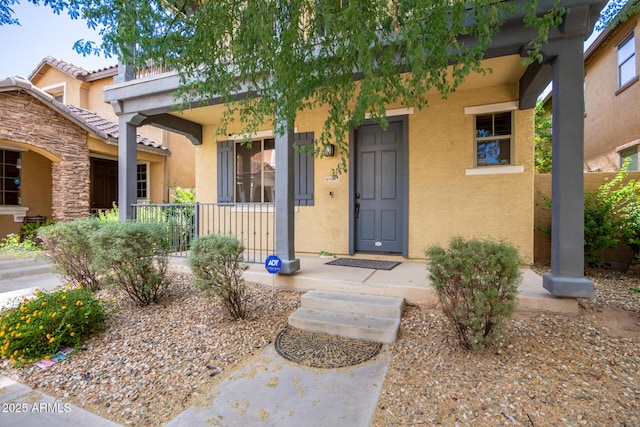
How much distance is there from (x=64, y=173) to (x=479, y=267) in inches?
378

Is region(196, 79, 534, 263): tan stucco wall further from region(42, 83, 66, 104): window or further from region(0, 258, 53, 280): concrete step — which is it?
region(42, 83, 66, 104): window

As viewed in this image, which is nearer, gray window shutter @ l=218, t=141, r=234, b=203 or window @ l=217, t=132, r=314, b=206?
window @ l=217, t=132, r=314, b=206

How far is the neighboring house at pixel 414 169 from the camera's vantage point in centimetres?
433

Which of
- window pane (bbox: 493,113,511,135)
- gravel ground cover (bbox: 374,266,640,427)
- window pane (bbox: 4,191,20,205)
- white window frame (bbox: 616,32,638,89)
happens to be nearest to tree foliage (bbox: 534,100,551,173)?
white window frame (bbox: 616,32,638,89)

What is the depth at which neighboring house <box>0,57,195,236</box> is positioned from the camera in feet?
23.9

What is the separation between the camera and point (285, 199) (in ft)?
14.0

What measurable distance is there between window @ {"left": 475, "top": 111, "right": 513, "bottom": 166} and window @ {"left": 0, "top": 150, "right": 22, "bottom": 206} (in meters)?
11.0

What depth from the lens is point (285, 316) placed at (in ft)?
11.9

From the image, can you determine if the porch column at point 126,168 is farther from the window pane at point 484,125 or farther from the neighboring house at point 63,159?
the window pane at point 484,125

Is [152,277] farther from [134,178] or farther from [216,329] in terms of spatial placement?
[134,178]

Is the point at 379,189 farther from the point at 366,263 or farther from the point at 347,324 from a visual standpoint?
the point at 347,324

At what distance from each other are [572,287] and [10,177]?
38.9 feet

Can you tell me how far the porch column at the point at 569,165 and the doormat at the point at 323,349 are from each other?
2145mm

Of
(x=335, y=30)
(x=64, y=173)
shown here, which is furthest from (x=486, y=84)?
(x=64, y=173)
